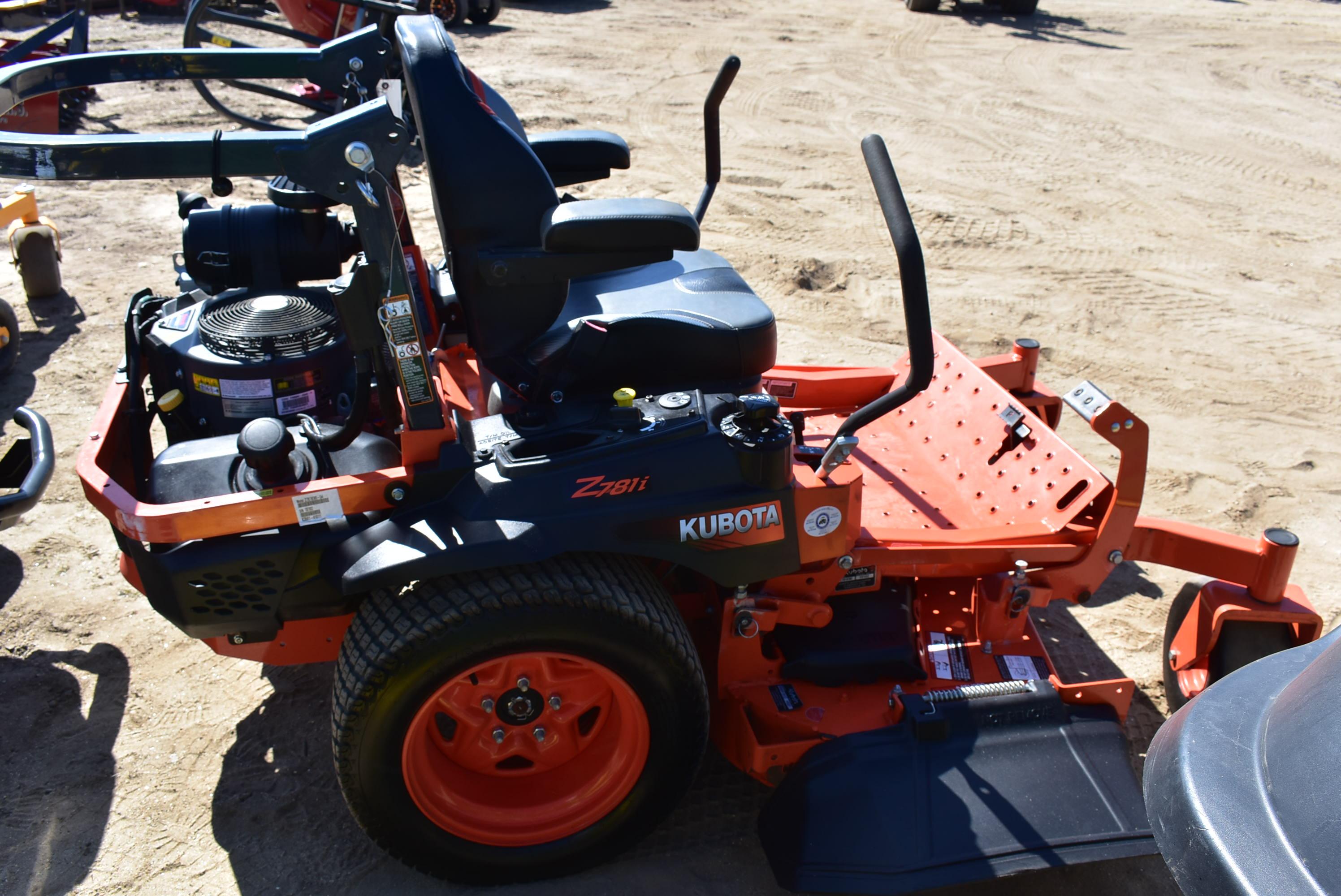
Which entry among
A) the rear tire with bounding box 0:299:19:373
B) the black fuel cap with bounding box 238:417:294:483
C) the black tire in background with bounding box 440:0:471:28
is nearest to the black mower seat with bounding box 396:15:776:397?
the black fuel cap with bounding box 238:417:294:483

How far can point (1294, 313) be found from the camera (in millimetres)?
5496

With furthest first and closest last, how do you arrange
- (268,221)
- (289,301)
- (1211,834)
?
(268,221) → (289,301) → (1211,834)

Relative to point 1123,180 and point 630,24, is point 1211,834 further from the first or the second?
point 630,24

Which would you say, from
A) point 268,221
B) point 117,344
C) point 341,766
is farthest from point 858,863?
point 117,344

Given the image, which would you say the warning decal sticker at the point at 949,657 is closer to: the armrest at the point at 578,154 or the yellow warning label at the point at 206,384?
the armrest at the point at 578,154

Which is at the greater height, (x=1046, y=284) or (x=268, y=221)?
(x=268, y=221)

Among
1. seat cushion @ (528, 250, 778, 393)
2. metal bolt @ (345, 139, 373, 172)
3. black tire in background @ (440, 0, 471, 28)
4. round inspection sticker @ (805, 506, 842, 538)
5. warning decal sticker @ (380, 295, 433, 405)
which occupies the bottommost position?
round inspection sticker @ (805, 506, 842, 538)

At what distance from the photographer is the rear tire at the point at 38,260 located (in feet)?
16.4

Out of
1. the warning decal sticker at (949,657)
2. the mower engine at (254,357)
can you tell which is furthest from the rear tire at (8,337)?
the warning decal sticker at (949,657)

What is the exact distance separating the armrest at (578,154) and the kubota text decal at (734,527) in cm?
143

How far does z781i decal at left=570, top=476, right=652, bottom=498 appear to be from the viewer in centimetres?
213

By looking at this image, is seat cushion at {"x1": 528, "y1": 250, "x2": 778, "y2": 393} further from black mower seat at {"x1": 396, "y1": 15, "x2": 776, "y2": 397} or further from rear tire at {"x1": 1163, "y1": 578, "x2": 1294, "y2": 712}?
rear tire at {"x1": 1163, "y1": 578, "x2": 1294, "y2": 712}

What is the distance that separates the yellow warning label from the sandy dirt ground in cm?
86

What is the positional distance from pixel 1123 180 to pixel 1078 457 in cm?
521
